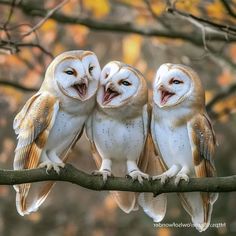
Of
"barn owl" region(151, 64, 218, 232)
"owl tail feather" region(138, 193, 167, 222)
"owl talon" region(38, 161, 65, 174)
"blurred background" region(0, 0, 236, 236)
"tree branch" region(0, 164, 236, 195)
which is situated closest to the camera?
"tree branch" region(0, 164, 236, 195)

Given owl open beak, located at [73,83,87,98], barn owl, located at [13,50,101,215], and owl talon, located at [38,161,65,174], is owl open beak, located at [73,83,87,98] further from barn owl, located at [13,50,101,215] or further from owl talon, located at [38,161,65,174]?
owl talon, located at [38,161,65,174]

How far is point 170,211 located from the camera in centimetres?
1046

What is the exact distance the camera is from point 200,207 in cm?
460

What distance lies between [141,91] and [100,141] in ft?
1.31

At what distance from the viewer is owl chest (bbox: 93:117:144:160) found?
4430 mm

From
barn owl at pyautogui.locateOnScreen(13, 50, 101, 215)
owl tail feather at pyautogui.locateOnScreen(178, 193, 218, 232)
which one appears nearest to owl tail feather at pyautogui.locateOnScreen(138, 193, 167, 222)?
owl tail feather at pyautogui.locateOnScreen(178, 193, 218, 232)

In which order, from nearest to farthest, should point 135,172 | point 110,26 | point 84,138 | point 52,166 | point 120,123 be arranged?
1. point 52,166
2. point 135,172
3. point 120,123
4. point 110,26
5. point 84,138

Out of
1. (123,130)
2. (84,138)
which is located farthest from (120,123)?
(84,138)

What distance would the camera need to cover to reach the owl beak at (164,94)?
434 cm

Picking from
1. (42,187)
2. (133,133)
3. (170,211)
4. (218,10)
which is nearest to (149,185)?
(133,133)

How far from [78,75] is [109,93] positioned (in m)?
0.22

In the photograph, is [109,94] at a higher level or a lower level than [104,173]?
higher

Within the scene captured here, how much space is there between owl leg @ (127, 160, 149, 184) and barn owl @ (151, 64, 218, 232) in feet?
0.48

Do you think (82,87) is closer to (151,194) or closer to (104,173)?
(104,173)
